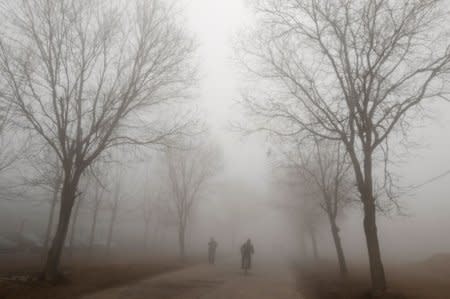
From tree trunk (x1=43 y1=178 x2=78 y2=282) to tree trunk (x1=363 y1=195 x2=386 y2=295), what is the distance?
436 inches

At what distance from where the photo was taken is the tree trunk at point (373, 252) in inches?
397

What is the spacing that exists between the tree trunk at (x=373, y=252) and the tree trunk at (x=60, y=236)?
11076 millimetres

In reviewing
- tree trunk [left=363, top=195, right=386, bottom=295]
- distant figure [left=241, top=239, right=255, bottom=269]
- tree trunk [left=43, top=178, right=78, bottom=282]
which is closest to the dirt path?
tree trunk [left=43, top=178, right=78, bottom=282]

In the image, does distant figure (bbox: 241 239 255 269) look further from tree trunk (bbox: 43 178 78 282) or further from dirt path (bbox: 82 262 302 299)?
tree trunk (bbox: 43 178 78 282)

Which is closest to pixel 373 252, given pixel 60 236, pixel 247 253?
pixel 247 253

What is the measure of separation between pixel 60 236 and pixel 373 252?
37.6 feet

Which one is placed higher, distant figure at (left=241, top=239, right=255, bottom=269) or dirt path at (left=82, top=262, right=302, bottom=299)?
distant figure at (left=241, top=239, right=255, bottom=269)

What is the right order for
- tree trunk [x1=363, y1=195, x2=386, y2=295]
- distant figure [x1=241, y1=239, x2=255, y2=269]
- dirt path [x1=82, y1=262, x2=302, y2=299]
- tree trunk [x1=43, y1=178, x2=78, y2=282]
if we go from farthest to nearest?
distant figure [x1=241, y1=239, x2=255, y2=269], tree trunk [x1=43, y1=178, x2=78, y2=282], dirt path [x1=82, y1=262, x2=302, y2=299], tree trunk [x1=363, y1=195, x2=386, y2=295]

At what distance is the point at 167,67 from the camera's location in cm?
1527

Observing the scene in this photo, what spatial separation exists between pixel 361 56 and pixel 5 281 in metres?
14.6

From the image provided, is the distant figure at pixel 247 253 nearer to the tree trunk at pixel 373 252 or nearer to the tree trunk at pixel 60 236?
the tree trunk at pixel 373 252

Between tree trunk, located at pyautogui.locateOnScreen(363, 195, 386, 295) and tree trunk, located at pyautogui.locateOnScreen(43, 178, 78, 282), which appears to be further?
tree trunk, located at pyautogui.locateOnScreen(43, 178, 78, 282)

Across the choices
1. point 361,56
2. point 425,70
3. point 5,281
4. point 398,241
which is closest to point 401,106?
point 425,70

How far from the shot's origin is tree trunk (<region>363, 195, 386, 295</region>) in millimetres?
10094
